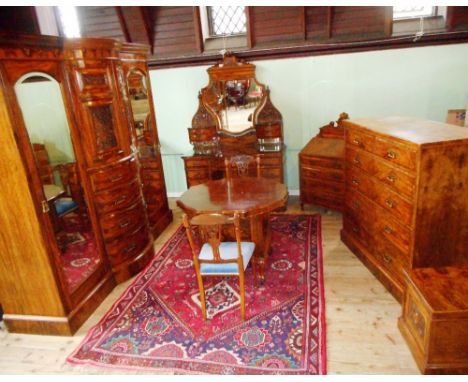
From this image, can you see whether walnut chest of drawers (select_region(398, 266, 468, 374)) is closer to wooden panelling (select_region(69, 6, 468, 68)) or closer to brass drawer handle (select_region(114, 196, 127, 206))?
brass drawer handle (select_region(114, 196, 127, 206))

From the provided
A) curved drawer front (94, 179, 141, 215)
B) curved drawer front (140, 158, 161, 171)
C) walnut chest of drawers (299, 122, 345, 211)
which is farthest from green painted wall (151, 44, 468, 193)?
curved drawer front (94, 179, 141, 215)

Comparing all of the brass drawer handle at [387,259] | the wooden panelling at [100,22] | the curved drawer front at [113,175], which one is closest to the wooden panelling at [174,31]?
the wooden panelling at [100,22]

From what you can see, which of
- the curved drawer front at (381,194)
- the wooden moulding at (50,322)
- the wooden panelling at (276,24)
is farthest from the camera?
the wooden panelling at (276,24)

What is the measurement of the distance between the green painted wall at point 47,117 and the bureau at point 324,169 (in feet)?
10.2

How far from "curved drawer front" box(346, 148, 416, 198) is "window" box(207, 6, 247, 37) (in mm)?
2834

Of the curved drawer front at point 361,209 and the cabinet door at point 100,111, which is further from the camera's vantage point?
the curved drawer front at point 361,209

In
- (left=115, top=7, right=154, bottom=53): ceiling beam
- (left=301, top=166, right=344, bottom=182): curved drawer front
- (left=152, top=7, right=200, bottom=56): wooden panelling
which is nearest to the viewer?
(left=301, top=166, right=344, bottom=182): curved drawer front

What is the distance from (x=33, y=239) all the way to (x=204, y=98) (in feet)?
11.7

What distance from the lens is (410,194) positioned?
9.29 ft

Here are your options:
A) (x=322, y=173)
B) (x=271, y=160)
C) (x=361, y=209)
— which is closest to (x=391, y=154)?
(x=361, y=209)

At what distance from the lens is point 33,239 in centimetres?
Result: 286

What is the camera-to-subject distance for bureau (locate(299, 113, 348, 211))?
4758mm

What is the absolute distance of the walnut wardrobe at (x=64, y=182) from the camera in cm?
270

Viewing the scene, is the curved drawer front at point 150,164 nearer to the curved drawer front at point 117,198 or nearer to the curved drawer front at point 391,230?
the curved drawer front at point 117,198
